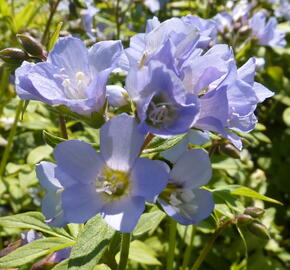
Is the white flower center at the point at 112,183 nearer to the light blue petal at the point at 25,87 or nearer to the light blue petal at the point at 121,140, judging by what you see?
the light blue petal at the point at 121,140

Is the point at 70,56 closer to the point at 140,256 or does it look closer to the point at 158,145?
the point at 158,145

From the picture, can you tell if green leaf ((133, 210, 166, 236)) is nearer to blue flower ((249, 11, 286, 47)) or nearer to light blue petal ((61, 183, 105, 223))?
light blue petal ((61, 183, 105, 223))

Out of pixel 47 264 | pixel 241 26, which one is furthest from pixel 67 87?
pixel 241 26

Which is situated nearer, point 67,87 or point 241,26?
point 67,87

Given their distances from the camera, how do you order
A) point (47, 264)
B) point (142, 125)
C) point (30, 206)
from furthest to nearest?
point (30, 206), point (47, 264), point (142, 125)

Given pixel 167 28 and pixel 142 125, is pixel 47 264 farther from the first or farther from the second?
pixel 167 28

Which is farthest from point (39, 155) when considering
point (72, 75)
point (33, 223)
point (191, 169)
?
point (191, 169)
